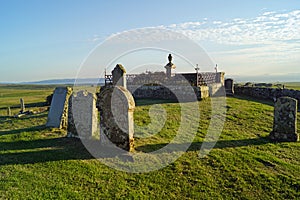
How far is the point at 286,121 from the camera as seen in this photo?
12359 millimetres

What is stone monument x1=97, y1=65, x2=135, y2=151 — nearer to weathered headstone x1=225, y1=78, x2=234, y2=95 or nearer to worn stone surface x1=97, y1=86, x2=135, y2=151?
worn stone surface x1=97, y1=86, x2=135, y2=151

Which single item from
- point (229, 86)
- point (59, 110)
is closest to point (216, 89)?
point (229, 86)

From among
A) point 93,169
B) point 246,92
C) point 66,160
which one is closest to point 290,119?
point 93,169

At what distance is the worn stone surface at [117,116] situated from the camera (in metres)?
9.61

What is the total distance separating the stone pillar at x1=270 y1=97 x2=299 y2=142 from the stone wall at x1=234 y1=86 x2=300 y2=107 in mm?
12426

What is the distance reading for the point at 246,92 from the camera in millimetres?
25938

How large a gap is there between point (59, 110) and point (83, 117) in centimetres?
279

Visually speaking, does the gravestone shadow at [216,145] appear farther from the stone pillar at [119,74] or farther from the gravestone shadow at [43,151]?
the stone pillar at [119,74]

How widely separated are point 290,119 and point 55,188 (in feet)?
37.0

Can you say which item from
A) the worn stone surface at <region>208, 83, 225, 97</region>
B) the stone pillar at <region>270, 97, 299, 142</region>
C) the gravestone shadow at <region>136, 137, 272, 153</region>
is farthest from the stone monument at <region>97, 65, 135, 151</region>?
the worn stone surface at <region>208, 83, 225, 97</region>

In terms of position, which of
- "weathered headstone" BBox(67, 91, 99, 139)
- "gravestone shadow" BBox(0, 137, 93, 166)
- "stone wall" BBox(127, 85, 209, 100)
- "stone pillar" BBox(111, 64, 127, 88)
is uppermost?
"stone pillar" BBox(111, 64, 127, 88)

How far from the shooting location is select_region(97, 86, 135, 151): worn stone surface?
961 centimetres

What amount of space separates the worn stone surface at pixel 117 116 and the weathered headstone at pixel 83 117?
1321mm

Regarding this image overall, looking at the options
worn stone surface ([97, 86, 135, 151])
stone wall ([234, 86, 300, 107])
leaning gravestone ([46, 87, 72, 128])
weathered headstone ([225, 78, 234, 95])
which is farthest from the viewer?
weathered headstone ([225, 78, 234, 95])
